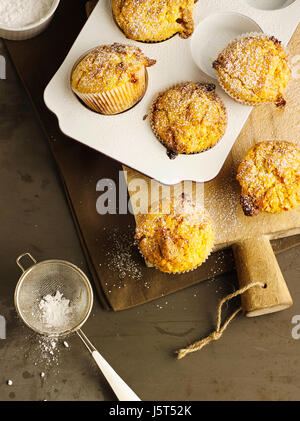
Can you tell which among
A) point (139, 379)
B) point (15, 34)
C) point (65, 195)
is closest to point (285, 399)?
point (139, 379)

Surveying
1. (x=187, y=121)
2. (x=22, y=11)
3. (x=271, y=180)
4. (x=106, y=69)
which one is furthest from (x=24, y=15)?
(x=271, y=180)

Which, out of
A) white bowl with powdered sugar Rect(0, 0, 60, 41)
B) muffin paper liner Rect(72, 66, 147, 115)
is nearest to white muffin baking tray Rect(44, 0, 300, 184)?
muffin paper liner Rect(72, 66, 147, 115)

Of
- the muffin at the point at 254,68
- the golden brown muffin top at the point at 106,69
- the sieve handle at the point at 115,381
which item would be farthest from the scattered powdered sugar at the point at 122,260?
the muffin at the point at 254,68

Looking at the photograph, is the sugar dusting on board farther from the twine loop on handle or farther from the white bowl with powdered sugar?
the twine loop on handle

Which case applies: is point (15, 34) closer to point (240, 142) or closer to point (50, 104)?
point (50, 104)

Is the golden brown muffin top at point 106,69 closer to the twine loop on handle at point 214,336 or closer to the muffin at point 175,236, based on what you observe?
the muffin at point 175,236
